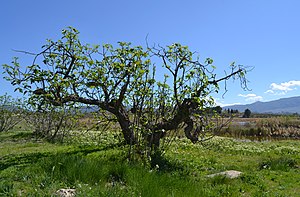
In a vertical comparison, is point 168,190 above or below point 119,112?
below

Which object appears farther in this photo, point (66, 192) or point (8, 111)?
point (8, 111)

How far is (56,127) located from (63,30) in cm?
840

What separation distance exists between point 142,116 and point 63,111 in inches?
338


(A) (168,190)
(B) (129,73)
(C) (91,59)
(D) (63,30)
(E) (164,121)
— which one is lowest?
(A) (168,190)

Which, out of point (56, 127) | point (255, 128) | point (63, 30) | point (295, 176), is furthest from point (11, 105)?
point (255, 128)

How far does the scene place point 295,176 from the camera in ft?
28.1

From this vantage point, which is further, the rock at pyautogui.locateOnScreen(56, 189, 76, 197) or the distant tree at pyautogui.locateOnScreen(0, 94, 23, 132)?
the distant tree at pyautogui.locateOnScreen(0, 94, 23, 132)

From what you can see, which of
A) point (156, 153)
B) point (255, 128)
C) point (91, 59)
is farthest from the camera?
point (255, 128)

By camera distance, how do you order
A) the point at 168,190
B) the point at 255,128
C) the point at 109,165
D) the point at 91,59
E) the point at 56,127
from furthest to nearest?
1. the point at 255,128
2. the point at 56,127
3. the point at 91,59
4. the point at 109,165
5. the point at 168,190

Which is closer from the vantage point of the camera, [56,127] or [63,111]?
[63,111]

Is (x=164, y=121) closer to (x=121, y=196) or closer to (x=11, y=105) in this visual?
(x=121, y=196)

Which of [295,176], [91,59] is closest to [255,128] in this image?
[295,176]

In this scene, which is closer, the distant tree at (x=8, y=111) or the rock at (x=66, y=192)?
the rock at (x=66, y=192)

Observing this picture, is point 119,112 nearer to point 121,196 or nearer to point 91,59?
point 91,59
